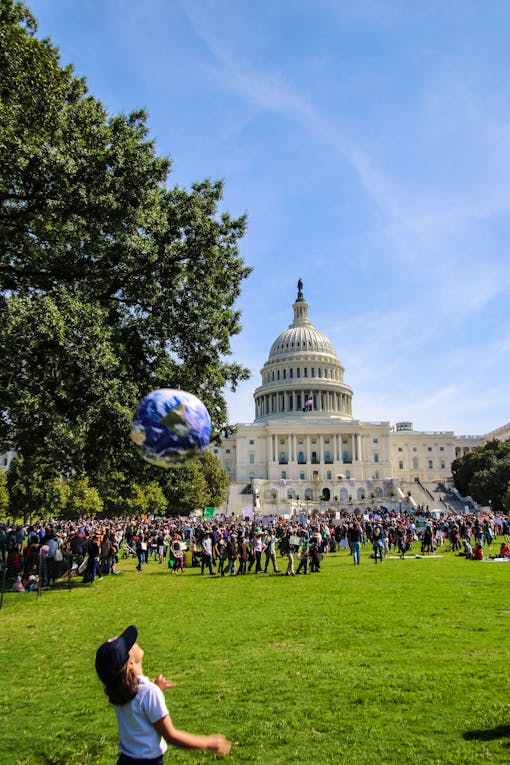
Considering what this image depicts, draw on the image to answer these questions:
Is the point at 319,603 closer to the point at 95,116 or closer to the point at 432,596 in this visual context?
the point at 432,596

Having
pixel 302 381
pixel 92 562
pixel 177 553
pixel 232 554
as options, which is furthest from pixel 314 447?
pixel 92 562

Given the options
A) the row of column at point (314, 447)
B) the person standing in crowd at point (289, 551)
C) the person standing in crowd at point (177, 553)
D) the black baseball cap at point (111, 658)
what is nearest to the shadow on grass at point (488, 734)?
the black baseball cap at point (111, 658)

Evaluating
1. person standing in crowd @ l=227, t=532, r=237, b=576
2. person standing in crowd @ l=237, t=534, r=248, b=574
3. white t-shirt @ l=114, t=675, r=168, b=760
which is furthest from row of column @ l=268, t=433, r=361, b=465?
white t-shirt @ l=114, t=675, r=168, b=760

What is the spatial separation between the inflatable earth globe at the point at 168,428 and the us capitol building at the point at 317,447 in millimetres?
93923

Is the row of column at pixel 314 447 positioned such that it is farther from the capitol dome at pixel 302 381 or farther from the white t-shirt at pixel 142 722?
the white t-shirt at pixel 142 722

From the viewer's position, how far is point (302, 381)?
141 metres

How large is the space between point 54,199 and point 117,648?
1599cm

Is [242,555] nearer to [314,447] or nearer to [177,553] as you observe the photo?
[177,553]

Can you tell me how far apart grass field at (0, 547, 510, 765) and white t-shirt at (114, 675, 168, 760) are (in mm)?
2779

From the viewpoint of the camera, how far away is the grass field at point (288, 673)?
6.89m

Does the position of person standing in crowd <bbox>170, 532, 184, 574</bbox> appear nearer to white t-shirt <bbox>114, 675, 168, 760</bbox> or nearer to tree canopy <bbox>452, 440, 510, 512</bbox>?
white t-shirt <bbox>114, 675, 168, 760</bbox>

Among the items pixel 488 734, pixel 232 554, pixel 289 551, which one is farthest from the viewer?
pixel 232 554

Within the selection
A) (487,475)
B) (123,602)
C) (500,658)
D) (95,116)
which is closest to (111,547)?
(123,602)

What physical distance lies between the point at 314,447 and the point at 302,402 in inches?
561
